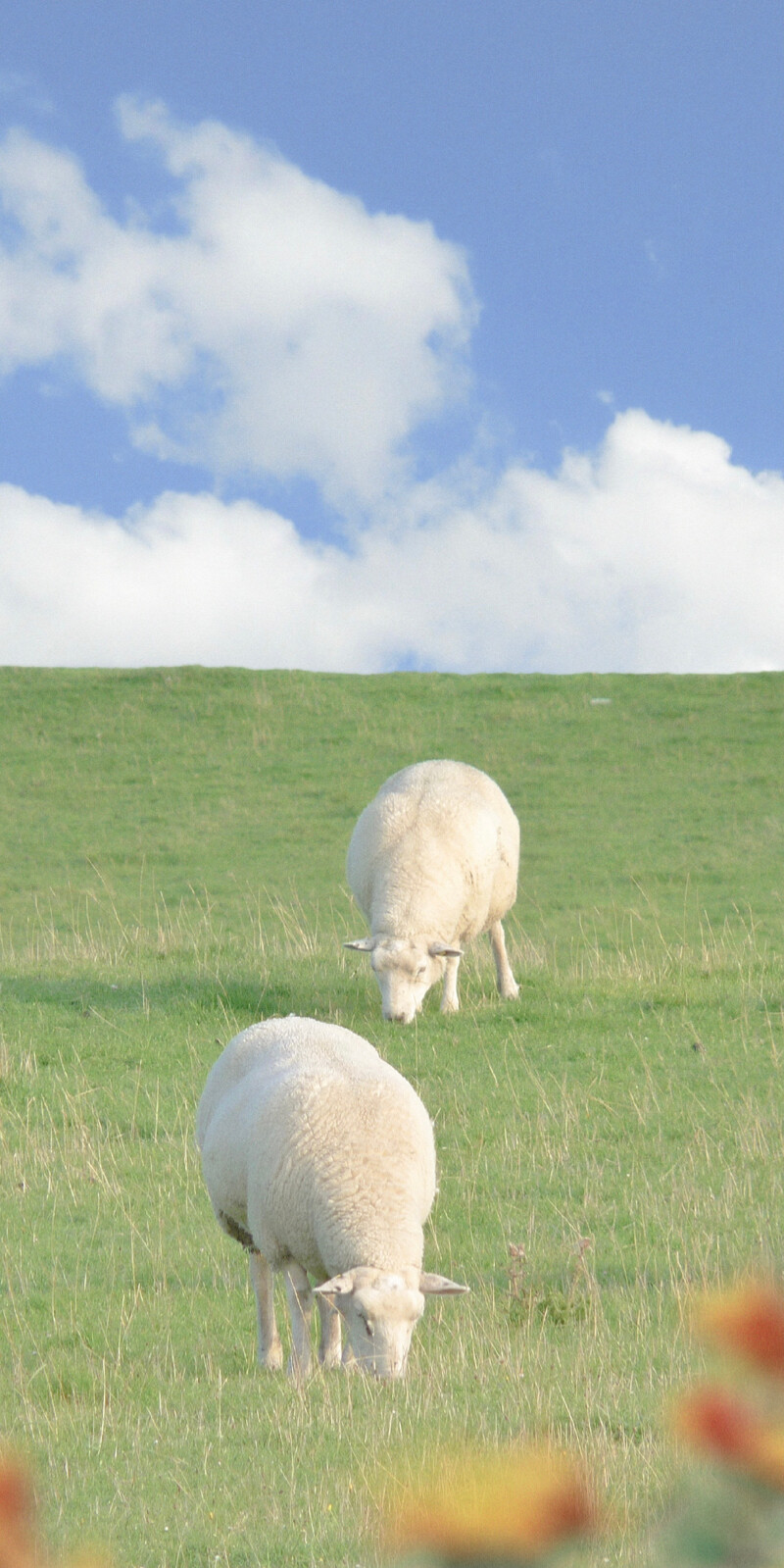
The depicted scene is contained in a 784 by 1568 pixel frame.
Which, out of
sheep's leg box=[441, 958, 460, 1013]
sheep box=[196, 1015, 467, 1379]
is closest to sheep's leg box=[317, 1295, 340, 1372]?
sheep box=[196, 1015, 467, 1379]

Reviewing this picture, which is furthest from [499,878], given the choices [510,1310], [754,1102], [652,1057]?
[510,1310]

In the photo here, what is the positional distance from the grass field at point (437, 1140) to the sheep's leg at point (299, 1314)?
24 cm

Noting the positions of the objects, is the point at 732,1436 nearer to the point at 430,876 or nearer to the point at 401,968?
the point at 401,968

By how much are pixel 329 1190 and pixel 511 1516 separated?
18.1 ft

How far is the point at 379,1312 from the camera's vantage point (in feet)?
17.8

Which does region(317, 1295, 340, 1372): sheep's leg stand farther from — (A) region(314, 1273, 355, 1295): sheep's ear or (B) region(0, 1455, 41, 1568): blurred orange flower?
(B) region(0, 1455, 41, 1568): blurred orange flower

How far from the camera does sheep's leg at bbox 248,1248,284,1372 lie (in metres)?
6.26

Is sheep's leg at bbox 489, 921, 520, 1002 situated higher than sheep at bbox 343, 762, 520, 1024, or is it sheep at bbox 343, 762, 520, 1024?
sheep at bbox 343, 762, 520, 1024

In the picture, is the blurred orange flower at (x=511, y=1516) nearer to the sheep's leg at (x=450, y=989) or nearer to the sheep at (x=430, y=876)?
the sheep at (x=430, y=876)

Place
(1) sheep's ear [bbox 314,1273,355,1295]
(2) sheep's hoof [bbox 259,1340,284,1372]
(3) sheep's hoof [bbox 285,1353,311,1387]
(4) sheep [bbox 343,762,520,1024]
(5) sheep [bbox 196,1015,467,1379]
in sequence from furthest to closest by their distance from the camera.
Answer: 1. (4) sheep [bbox 343,762,520,1024]
2. (2) sheep's hoof [bbox 259,1340,284,1372]
3. (3) sheep's hoof [bbox 285,1353,311,1387]
4. (5) sheep [bbox 196,1015,467,1379]
5. (1) sheep's ear [bbox 314,1273,355,1295]

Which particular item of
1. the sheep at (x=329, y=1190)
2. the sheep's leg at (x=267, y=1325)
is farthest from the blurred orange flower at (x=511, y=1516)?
the sheep's leg at (x=267, y=1325)

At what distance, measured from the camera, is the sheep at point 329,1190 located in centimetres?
553

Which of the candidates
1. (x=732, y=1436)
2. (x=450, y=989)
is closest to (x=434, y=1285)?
(x=732, y=1436)

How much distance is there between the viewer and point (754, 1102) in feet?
35.3
